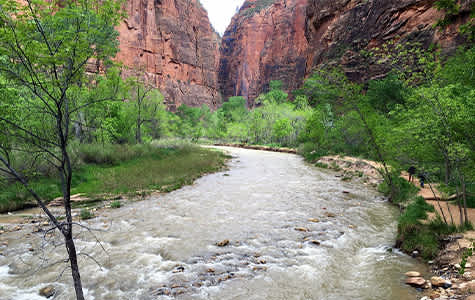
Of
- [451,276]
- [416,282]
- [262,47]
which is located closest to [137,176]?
[416,282]

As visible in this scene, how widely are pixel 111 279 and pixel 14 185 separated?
8491mm

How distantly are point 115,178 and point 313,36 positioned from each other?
55.2 metres

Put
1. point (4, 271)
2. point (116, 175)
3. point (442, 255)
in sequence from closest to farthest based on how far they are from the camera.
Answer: point (442, 255)
point (4, 271)
point (116, 175)

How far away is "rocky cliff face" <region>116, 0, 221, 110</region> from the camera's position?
67.3 meters

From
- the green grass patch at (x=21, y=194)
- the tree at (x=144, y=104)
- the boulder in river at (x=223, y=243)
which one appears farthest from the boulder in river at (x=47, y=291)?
the tree at (x=144, y=104)

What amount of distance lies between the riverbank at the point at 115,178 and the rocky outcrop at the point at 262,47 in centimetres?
7053

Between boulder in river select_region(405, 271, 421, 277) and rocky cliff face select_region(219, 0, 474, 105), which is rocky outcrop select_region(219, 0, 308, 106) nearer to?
rocky cliff face select_region(219, 0, 474, 105)

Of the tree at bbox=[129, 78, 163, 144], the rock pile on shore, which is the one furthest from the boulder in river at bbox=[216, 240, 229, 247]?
the tree at bbox=[129, 78, 163, 144]

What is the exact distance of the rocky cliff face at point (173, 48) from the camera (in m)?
67.3

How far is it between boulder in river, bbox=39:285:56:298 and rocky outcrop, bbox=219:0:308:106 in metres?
82.9

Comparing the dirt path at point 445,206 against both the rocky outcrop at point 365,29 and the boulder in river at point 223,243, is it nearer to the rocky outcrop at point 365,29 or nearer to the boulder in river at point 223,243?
the boulder in river at point 223,243

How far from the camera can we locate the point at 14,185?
9945 mm

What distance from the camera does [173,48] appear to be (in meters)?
79.4

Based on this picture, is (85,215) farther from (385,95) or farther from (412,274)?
(385,95)
